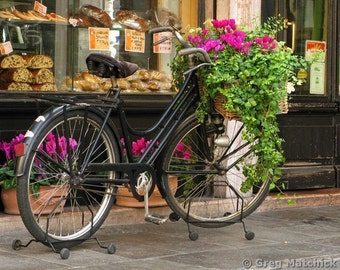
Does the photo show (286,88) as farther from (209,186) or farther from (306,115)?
(306,115)

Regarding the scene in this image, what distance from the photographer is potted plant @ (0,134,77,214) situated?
6.67 m

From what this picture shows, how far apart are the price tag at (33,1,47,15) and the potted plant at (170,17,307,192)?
1632 mm

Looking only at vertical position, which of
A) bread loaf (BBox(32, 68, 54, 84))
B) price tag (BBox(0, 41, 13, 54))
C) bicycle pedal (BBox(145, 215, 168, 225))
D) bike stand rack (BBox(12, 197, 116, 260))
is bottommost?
bike stand rack (BBox(12, 197, 116, 260))

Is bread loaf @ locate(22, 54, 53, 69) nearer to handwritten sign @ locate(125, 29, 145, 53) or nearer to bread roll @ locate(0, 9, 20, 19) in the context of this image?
bread roll @ locate(0, 9, 20, 19)

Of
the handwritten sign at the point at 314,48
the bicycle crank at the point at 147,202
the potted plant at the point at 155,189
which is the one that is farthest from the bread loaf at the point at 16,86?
the handwritten sign at the point at 314,48

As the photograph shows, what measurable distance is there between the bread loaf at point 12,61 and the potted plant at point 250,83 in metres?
1.66

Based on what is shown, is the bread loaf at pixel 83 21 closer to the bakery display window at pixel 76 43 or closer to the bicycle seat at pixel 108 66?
the bakery display window at pixel 76 43

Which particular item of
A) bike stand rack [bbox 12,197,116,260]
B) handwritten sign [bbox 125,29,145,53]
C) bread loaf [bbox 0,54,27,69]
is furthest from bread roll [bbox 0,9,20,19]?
bike stand rack [bbox 12,197,116,260]

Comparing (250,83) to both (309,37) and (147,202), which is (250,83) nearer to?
(147,202)

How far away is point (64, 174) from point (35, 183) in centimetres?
62

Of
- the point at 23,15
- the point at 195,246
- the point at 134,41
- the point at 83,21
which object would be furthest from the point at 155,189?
the point at 23,15

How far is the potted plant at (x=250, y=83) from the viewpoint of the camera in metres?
6.68

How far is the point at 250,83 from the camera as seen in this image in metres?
6.67

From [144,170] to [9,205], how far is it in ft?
4.17
